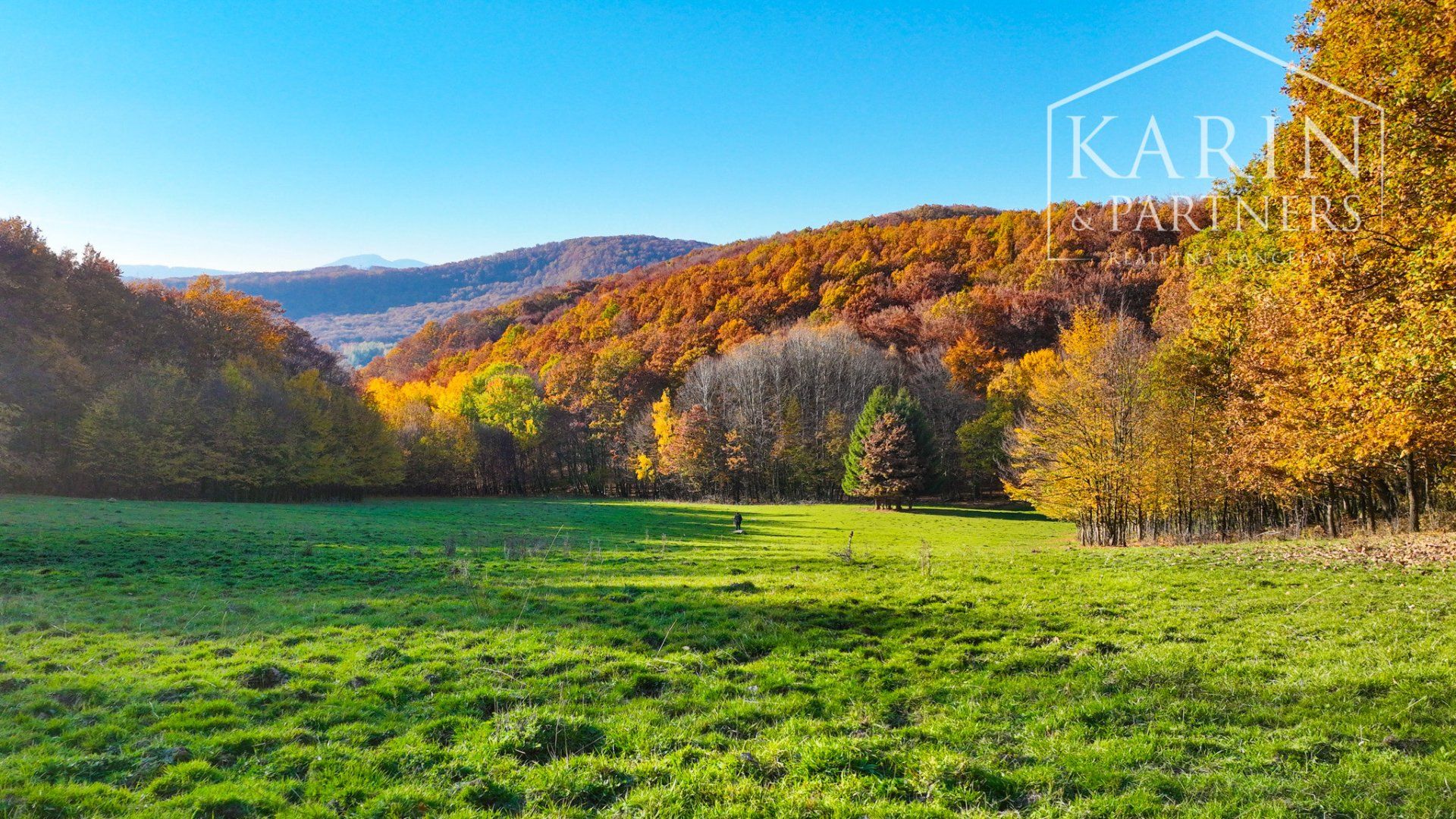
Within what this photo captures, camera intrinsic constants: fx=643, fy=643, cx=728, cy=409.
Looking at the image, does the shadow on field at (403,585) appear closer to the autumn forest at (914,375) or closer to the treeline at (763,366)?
the autumn forest at (914,375)

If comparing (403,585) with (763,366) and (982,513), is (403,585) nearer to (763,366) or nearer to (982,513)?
(982,513)

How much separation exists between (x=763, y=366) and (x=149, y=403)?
49.7 meters

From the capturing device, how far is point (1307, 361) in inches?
660

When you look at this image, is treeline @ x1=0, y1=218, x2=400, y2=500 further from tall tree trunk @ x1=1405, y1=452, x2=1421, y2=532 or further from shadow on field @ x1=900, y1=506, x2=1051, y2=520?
tall tree trunk @ x1=1405, y1=452, x2=1421, y2=532

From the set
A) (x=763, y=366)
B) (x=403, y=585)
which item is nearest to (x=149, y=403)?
(x=403, y=585)

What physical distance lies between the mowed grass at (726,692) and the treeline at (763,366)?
46824 mm

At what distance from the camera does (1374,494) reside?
24.5 m

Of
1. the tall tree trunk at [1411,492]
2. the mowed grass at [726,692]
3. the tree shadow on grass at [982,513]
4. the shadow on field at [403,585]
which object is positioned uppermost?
the tall tree trunk at [1411,492]

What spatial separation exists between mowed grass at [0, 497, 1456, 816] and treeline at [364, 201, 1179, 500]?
154 feet

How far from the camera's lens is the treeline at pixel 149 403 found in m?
41.8

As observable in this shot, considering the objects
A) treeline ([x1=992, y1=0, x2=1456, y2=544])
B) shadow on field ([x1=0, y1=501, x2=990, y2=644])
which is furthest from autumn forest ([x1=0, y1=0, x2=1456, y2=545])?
shadow on field ([x1=0, y1=501, x2=990, y2=644])

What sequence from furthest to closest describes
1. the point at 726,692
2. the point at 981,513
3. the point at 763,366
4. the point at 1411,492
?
1. the point at 763,366
2. the point at 981,513
3. the point at 1411,492
4. the point at 726,692

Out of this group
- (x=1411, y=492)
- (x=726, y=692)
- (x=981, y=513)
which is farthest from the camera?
(x=981, y=513)

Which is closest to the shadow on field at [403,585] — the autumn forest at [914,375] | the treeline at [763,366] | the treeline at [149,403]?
the autumn forest at [914,375]
